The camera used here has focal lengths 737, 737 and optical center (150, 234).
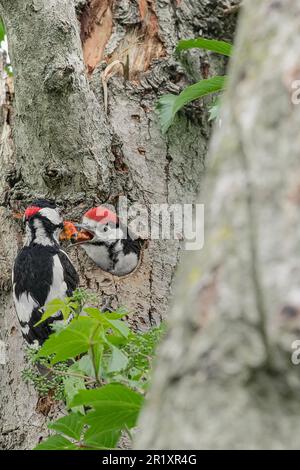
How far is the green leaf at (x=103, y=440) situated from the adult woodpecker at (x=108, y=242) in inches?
65.4

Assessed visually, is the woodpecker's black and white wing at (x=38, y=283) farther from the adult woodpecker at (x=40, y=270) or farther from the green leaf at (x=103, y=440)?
the green leaf at (x=103, y=440)

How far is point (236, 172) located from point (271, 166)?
0.18 ft

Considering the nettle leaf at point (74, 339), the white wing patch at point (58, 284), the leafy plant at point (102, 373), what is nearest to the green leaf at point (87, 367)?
the leafy plant at point (102, 373)

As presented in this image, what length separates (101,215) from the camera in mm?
3592

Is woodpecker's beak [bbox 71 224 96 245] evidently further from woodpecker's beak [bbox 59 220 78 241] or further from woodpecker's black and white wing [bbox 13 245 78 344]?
woodpecker's black and white wing [bbox 13 245 78 344]

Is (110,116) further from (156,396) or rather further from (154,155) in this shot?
(156,396)

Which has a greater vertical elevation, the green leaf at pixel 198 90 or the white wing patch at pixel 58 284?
the green leaf at pixel 198 90

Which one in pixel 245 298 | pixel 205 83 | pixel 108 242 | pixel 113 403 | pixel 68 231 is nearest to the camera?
pixel 245 298

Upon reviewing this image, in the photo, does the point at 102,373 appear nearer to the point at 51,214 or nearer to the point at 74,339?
the point at 74,339

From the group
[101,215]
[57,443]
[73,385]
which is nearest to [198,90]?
[101,215]

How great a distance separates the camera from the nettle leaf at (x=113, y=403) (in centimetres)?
173

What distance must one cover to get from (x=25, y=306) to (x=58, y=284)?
0.28m

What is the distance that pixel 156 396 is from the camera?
1.06 meters
